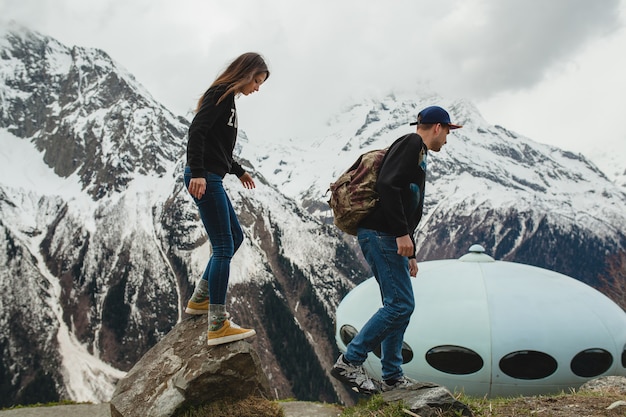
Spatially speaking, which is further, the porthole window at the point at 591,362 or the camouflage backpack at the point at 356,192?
the porthole window at the point at 591,362

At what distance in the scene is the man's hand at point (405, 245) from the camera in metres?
5.17

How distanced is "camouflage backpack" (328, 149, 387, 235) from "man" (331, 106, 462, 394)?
5.0 inches

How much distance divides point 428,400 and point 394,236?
186 cm

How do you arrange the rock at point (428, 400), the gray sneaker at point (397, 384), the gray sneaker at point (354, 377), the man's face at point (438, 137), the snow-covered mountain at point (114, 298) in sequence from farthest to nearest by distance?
the snow-covered mountain at point (114, 298)
the gray sneaker at point (397, 384)
the man's face at point (438, 137)
the gray sneaker at point (354, 377)
the rock at point (428, 400)

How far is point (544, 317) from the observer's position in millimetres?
13602

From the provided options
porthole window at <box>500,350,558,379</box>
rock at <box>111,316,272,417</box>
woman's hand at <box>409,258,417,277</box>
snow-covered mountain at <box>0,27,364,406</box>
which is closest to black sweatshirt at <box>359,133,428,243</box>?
woman's hand at <box>409,258,417,277</box>

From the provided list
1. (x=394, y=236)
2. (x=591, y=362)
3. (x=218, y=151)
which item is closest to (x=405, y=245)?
(x=394, y=236)

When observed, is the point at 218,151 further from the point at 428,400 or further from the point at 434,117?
the point at 428,400

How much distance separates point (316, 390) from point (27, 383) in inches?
3315

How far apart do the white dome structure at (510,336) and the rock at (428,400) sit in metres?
8.40

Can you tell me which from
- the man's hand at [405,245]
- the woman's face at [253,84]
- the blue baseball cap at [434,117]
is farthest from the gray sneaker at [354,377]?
the woman's face at [253,84]

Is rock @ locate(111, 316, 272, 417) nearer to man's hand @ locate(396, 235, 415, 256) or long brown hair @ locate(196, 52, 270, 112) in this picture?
man's hand @ locate(396, 235, 415, 256)

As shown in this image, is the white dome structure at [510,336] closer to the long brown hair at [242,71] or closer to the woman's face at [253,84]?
the woman's face at [253,84]

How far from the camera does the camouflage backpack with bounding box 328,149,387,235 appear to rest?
18.1 feet
